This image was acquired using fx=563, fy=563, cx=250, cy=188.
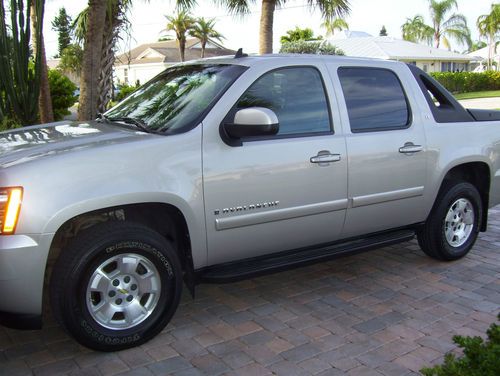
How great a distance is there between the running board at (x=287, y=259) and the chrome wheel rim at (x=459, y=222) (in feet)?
1.90

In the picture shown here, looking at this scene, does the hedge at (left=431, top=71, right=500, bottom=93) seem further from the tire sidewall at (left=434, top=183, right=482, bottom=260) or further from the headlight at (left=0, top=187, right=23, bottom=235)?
the headlight at (left=0, top=187, right=23, bottom=235)

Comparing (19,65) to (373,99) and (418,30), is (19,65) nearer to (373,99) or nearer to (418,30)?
(373,99)

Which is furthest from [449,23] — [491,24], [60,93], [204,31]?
[60,93]

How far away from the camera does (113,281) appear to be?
353 centimetres

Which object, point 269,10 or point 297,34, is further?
point 297,34

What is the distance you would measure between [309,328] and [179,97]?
192cm

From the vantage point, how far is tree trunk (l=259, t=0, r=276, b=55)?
1353 centimetres

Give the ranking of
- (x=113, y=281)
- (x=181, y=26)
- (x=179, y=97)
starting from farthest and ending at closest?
(x=181, y=26), (x=179, y=97), (x=113, y=281)

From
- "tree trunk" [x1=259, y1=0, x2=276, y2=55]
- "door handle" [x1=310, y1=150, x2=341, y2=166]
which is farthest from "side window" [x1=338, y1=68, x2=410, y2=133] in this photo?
"tree trunk" [x1=259, y1=0, x2=276, y2=55]

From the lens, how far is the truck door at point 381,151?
176 inches

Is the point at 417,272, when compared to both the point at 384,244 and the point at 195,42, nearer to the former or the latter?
the point at 384,244

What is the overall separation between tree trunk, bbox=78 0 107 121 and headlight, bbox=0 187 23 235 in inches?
221

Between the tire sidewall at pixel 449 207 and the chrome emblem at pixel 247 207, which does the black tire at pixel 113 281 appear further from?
the tire sidewall at pixel 449 207

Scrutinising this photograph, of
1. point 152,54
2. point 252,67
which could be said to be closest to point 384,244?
point 252,67
